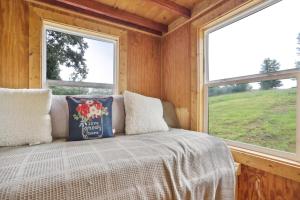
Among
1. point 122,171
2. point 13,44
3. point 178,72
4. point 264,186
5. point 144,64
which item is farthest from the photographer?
point 144,64

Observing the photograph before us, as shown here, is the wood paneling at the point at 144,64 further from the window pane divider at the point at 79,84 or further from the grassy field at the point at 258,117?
the grassy field at the point at 258,117

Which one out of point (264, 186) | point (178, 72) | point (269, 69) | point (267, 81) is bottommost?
point (264, 186)

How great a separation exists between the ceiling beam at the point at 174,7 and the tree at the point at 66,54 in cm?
103

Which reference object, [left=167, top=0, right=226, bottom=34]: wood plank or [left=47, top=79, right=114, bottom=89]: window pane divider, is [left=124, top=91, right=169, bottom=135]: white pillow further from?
[left=167, top=0, right=226, bottom=34]: wood plank

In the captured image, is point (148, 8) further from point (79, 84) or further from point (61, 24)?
point (79, 84)

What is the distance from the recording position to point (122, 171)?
2.77ft

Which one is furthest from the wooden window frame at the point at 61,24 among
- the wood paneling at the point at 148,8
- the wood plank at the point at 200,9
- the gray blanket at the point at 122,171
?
the gray blanket at the point at 122,171

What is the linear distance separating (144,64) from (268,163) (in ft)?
6.02

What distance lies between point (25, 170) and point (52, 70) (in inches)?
57.1

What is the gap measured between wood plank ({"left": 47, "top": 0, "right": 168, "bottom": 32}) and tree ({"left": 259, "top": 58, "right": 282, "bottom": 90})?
1450mm

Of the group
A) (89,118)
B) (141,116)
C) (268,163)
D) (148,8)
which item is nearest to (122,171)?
(89,118)

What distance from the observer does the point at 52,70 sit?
1913mm

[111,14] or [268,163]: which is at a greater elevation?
[111,14]

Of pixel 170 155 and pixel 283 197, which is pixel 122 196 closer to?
pixel 170 155
